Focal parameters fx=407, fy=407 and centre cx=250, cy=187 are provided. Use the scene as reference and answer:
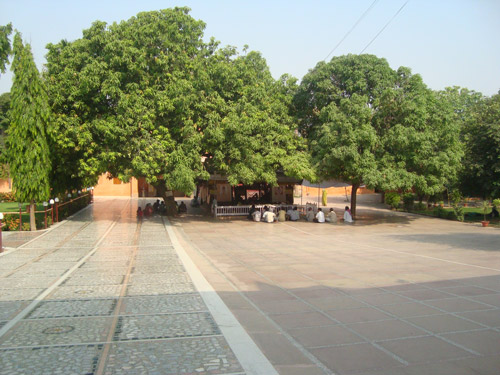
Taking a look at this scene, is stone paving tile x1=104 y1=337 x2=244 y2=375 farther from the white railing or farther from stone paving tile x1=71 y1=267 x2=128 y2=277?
the white railing

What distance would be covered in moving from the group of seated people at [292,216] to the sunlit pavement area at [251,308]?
7.93 metres

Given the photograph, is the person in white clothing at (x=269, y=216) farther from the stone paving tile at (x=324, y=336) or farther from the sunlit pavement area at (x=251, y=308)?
the stone paving tile at (x=324, y=336)

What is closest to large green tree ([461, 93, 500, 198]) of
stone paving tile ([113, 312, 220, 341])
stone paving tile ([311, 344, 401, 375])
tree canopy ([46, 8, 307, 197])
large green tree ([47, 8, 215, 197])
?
tree canopy ([46, 8, 307, 197])

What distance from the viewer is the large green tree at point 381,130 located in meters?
20.8

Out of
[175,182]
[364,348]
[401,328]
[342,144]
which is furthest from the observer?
[342,144]

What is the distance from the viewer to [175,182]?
64.6 feet

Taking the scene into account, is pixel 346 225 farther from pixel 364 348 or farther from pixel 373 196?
pixel 373 196

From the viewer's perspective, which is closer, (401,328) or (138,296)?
(401,328)

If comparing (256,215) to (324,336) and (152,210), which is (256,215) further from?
(324,336)

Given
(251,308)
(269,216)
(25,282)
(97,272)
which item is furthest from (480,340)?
(269,216)

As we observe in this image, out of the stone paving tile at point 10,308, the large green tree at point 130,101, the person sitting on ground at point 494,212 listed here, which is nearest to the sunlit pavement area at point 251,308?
the stone paving tile at point 10,308

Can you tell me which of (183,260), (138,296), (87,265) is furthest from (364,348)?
(87,265)

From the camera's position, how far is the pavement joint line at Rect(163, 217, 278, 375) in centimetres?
497

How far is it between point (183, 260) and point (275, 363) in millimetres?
7474
